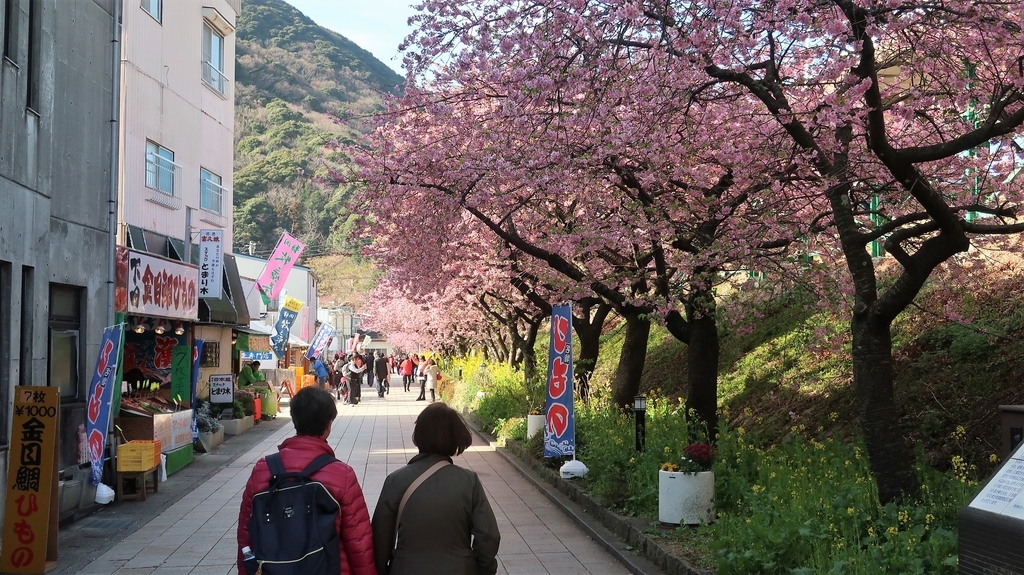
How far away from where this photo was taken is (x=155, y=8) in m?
19.2

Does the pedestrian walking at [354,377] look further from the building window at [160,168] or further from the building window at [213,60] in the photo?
the building window at [160,168]

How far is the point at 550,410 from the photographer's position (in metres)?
13.8

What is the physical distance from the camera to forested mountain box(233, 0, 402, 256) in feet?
282

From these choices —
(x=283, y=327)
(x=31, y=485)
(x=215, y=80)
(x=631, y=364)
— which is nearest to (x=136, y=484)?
(x=31, y=485)

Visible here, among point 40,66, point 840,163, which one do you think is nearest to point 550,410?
point 840,163

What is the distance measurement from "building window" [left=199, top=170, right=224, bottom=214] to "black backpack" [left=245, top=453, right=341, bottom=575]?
19.5m

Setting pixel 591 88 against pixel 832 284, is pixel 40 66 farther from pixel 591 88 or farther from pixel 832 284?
pixel 832 284

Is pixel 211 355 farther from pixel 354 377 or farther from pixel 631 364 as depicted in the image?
pixel 354 377

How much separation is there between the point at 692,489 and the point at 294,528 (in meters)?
5.71

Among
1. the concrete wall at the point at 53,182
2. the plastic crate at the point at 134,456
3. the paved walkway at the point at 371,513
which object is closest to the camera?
the paved walkway at the point at 371,513

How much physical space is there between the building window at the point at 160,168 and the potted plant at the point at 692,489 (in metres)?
13.3

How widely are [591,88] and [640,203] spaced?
3098mm

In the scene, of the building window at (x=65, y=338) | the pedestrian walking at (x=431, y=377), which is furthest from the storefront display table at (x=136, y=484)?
the pedestrian walking at (x=431, y=377)

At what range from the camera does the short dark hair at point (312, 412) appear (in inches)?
172
